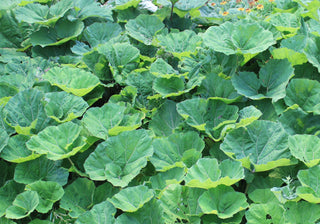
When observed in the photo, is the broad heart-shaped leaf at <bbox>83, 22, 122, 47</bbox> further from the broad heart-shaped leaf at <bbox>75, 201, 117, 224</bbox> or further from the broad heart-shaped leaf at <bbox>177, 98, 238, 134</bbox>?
the broad heart-shaped leaf at <bbox>75, 201, 117, 224</bbox>

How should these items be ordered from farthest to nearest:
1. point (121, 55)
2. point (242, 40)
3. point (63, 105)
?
point (121, 55) → point (242, 40) → point (63, 105)

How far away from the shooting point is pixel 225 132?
7.06ft

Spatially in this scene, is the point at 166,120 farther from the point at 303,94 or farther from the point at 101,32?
the point at 101,32

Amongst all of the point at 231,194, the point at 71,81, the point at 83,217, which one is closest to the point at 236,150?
the point at 231,194

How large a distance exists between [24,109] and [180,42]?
1.38 meters

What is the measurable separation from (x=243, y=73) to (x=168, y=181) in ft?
3.26

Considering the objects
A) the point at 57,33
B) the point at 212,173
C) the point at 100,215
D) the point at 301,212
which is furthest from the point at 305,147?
the point at 57,33

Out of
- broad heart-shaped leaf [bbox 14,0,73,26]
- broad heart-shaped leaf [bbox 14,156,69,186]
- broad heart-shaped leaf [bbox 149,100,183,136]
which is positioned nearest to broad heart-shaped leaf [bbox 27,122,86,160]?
broad heart-shaped leaf [bbox 14,156,69,186]

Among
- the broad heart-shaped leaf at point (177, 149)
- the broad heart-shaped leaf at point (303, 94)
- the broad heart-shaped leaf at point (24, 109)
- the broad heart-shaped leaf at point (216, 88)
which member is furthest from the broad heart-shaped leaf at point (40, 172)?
the broad heart-shaped leaf at point (303, 94)

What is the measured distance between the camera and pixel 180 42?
9.74ft

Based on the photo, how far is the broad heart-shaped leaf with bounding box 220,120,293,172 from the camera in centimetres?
199

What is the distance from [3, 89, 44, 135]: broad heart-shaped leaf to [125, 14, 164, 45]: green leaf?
122cm

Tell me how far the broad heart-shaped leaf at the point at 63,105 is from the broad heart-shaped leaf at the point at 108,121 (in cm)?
13

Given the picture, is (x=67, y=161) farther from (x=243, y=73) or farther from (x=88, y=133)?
(x=243, y=73)
